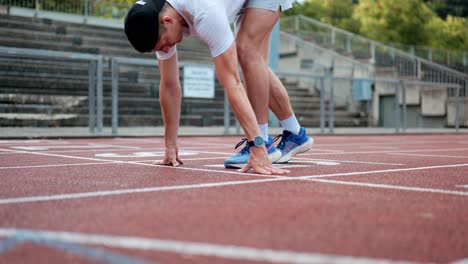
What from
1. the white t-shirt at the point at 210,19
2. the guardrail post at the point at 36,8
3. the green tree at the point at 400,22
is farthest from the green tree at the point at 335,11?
the white t-shirt at the point at 210,19

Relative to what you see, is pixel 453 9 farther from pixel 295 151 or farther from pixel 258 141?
pixel 258 141

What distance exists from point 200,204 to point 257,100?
1.78 meters

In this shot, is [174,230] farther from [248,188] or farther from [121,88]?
[121,88]

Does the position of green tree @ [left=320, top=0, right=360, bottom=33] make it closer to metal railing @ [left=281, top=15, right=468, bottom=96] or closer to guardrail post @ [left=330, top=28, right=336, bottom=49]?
metal railing @ [left=281, top=15, right=468, bottom=96]

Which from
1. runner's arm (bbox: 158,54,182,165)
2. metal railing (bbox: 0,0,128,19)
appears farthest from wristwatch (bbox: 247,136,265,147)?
metal railing (bbox: 0,0,128,19)

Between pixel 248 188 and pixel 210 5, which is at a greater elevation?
pixel 210 5

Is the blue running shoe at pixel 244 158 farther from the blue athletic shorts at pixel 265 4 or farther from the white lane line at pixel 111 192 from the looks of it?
the blue athletic shorts at pixel 265 4

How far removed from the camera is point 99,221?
2131 mm

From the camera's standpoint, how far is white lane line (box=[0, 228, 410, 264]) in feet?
5.30

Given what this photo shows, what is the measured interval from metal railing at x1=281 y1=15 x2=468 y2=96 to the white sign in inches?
414

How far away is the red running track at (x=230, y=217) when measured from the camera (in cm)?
168

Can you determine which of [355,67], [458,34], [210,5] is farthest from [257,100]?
[458,34]

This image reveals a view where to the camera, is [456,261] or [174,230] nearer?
[456,261]

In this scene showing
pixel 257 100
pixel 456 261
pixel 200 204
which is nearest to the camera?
pixel 456 261
